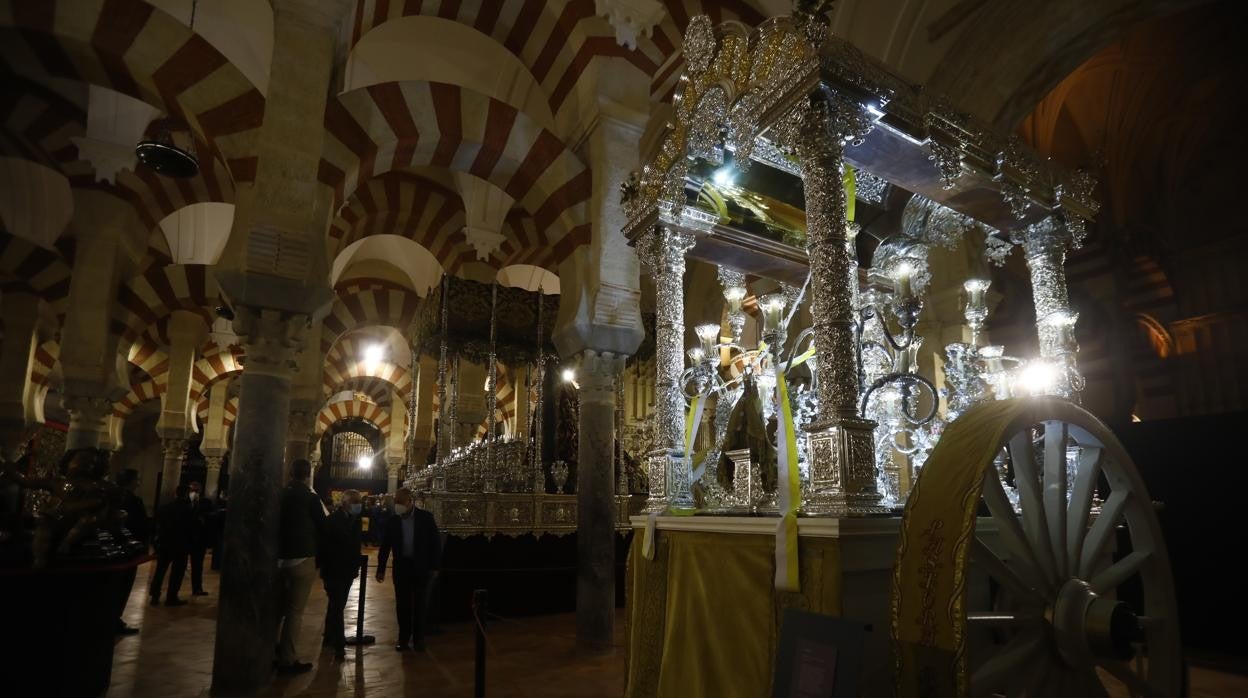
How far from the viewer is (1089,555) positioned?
230 cm

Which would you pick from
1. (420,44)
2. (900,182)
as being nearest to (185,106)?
(420,44)

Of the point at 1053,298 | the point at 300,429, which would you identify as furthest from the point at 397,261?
the point at 1053,298

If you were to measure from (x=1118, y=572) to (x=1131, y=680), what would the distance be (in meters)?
0.34

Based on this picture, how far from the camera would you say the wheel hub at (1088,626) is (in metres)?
1.90

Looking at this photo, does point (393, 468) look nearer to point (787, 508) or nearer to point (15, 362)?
point (15, 362)

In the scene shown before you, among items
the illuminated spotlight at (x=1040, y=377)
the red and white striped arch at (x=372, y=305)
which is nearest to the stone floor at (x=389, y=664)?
the illuminated spotlight at (x=1040, y=377)

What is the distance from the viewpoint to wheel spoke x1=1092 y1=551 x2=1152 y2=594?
2.24 m

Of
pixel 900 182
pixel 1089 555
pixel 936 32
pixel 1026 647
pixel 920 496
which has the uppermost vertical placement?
pixel 936 32

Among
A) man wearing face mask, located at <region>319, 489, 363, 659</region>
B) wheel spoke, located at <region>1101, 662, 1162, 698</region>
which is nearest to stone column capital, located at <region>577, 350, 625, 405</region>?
man wearing face mask, located at <region>319, 489, 363, 659</region>

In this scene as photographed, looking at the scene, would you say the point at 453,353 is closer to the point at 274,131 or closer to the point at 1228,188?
the point at 274,131

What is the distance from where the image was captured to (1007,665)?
73.9 inches

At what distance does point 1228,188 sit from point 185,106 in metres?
12.9

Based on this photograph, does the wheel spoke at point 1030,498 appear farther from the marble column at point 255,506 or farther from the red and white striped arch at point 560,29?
the red and white striped arch at point 560,29

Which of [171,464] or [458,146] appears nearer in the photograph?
[458,146]
